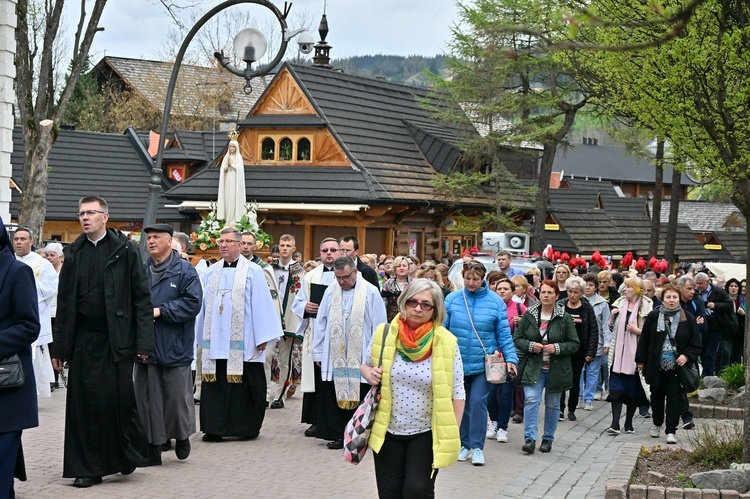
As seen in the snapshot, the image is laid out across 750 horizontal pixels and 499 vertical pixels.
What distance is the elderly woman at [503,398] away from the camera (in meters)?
13.1

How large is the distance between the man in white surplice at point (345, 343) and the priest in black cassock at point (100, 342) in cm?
283

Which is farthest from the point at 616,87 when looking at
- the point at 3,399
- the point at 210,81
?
the point at 210,81

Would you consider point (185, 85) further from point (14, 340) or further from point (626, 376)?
point (14, 340)

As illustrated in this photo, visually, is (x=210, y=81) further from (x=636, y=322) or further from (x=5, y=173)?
(x=636, y=322)

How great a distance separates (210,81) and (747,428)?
6016 centimetres

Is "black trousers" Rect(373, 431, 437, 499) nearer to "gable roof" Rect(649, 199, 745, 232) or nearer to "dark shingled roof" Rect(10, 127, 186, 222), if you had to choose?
"dark shingled roof" Rect(10, 127, 186, 222)

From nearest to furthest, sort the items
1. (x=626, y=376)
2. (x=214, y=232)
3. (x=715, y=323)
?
(x=626, y=376) → (x=715, y=323) → (x=214, y=232)

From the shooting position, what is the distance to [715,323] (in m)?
19.9

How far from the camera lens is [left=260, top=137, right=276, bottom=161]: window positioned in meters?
38.5

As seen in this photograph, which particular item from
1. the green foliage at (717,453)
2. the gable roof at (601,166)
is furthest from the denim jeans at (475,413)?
the gable roof at (601,166)

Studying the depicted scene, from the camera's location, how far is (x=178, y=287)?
1084 cm

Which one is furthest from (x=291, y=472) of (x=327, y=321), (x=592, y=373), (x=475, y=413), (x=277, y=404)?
(x=592, y=373)

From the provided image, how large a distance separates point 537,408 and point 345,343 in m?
2.12

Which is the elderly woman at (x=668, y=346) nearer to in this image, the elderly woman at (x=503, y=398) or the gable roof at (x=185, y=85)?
the elderly woman at (x=503, y=398)
